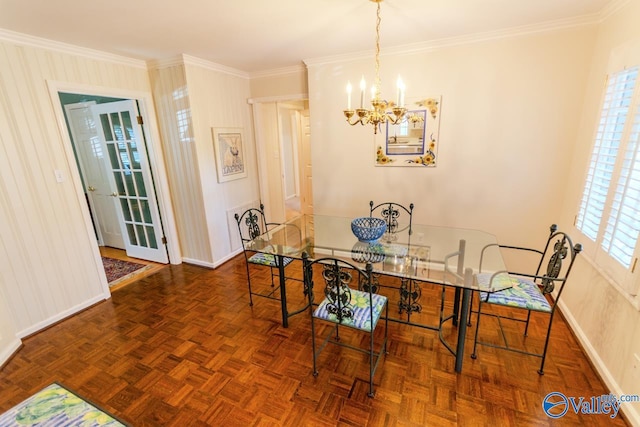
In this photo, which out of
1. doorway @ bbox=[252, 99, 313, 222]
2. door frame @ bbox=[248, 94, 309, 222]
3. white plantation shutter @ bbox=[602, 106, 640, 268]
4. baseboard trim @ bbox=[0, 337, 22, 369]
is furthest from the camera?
doorway @ bbox=[252, 99, 313, 222]

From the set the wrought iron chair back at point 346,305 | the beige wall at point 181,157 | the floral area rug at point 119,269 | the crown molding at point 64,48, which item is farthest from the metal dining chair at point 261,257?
the crown molding at point 64,48

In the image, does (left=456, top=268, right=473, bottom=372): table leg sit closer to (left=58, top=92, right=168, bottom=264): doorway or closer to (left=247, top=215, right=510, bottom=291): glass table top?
(left=247, top=215, right=510, bottom=291): glass table top

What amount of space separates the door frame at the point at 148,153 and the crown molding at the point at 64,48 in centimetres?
26

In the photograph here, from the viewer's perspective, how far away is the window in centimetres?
166

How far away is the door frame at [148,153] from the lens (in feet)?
8.09

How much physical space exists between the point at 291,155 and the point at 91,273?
4.55 meters

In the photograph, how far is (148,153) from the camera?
327cm

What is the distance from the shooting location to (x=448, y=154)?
2875 millimetres

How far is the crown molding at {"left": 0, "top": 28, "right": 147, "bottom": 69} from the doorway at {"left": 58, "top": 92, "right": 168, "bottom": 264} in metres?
0.40

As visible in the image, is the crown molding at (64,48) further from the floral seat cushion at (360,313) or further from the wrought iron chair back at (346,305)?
the floral seat cushion at (360,313)

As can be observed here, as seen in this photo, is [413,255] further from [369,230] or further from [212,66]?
[212,66]

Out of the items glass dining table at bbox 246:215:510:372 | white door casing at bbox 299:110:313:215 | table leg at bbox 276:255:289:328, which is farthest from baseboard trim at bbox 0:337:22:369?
white door casing at bbox 299:110:313:215

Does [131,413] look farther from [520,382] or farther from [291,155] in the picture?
[291,155]

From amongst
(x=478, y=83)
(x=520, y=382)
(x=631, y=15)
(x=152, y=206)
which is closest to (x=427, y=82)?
(x=478, y=83)
